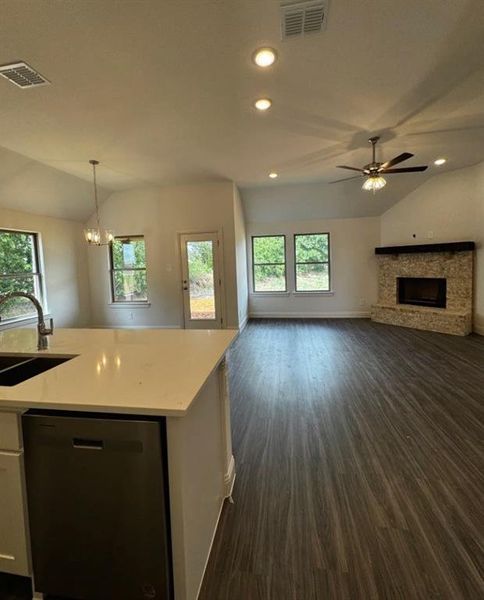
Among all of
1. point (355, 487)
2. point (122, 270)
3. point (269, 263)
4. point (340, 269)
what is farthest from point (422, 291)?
point (122, 270)

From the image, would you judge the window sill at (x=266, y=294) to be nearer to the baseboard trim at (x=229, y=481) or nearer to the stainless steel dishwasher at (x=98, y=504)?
the baseboard trim at (x=229, y=481)

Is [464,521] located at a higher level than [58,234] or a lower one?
lower

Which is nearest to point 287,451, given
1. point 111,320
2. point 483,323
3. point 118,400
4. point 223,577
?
point 223,577

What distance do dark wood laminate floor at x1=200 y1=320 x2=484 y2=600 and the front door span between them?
2.47 metres

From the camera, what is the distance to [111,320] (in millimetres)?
6723

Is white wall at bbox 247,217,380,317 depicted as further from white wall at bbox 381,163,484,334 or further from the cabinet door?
the cabinet door

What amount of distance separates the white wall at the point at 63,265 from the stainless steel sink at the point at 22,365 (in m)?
4.21

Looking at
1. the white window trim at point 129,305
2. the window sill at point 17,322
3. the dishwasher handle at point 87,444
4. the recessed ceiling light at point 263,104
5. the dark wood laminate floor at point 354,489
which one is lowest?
the dark wood laminate floor at point 354,489

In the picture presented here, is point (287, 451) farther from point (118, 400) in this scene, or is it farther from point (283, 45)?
point (283, 45)

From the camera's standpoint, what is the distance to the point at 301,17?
1972 mm

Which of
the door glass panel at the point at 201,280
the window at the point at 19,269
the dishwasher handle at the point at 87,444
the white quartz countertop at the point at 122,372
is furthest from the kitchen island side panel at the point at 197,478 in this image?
the window at the point at 19,269

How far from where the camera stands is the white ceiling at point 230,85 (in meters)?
1.97

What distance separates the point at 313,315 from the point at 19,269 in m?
6.02

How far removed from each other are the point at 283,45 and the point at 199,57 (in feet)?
2.04
